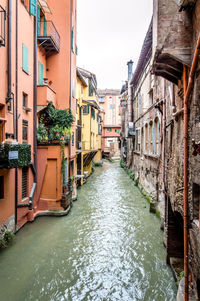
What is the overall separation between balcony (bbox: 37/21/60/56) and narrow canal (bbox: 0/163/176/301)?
35.1 feet

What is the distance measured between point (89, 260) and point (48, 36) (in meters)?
12.1

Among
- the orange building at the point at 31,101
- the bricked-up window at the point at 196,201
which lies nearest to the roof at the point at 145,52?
the orange building at the point at 31,101

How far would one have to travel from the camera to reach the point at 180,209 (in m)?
4.98

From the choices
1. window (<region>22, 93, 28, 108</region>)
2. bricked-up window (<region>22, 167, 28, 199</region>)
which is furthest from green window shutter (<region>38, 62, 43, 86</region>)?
bricked-up window (<region>22, 167, 28, 199</region>)

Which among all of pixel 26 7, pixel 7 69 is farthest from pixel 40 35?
pixel 7 69

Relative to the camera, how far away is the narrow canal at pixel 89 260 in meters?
6.07

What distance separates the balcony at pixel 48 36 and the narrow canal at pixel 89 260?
10.7 metres

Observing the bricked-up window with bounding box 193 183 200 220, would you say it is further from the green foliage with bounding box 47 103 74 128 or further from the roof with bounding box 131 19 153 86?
the roof with bounding box 131 19 153 86

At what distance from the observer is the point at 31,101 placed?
11078 mm

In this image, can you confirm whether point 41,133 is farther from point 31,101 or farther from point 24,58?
point 24,58

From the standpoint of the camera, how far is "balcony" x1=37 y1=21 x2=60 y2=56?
1185 centimetres

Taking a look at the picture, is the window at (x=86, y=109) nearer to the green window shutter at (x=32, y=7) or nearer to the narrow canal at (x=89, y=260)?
the green window shutter at (x=32, y=7)

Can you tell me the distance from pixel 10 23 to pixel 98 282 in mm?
10662

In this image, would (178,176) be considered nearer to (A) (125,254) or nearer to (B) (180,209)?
(B) (180,209)
